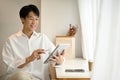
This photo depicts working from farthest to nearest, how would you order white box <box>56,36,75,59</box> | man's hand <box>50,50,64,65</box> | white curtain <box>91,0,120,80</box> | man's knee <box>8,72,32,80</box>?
1. white box <box>56,36,75,59</box>
2. man's hand <box>50,50,64,65</box>
3. man's knee <box>8,72,32,80</box>
4. white curtain <box>91,0,120,80</box>

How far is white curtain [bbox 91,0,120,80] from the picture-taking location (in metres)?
1.14

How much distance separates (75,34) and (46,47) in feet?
2.14

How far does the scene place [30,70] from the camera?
2363mm

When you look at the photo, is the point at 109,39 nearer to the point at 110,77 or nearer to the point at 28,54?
the point at 110,77

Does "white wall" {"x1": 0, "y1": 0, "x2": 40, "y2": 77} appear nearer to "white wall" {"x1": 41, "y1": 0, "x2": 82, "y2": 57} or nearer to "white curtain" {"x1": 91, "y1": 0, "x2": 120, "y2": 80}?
"white wall" {"x1": 41, "y1": 0, "x2": 82, "y2": 57}

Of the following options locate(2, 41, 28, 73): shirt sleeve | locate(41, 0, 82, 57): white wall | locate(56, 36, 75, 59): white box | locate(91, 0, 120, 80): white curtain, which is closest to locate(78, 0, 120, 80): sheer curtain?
locate(91, 0, 120, 80): white curtain

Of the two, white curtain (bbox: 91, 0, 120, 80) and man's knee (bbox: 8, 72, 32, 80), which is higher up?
white curtain (bbox: 91, 0, 120, 80)

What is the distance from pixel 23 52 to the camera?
95.2 inches

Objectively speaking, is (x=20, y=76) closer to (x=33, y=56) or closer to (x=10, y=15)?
(x=33, y=56)

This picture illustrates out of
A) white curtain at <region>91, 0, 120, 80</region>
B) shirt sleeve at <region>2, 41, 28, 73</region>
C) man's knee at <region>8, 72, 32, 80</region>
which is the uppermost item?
white curtain at <region>91, 0, 120, 80</region>

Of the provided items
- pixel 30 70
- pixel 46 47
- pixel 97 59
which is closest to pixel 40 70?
pixel 30 70

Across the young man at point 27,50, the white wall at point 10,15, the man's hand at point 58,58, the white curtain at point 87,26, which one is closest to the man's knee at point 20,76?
the young man at point 27,50

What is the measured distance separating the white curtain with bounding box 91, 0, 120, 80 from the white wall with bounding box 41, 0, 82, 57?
5.87ft

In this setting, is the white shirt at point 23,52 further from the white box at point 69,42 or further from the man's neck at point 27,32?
the white box at point 69,42
